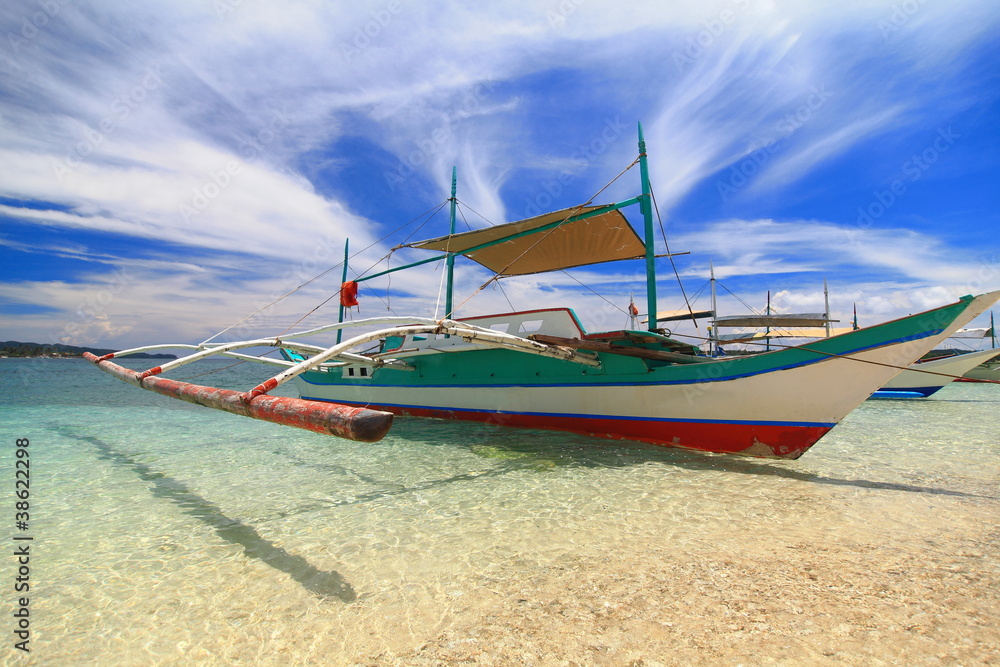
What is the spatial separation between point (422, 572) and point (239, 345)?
6.64 meters

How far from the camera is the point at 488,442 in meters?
8.37

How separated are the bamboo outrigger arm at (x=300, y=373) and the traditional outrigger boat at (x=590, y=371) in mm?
14

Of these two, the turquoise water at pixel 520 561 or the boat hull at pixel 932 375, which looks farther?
the boat hull at pixel 932 375

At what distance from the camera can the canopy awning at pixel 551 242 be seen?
367 inches

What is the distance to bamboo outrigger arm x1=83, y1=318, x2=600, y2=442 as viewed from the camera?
2650mm

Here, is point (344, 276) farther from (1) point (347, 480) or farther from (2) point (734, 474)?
Result: (2) point (734, 474)

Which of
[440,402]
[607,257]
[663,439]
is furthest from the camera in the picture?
[607,257]

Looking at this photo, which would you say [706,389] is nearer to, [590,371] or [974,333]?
[590,371]

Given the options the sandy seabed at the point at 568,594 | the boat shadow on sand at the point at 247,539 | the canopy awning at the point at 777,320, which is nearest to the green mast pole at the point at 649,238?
the sandy seabed at the point at 568,594

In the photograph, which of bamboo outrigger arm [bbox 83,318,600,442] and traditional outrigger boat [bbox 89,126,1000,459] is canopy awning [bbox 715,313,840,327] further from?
bamboo outrigger arm [bbox 83,318,600,442]

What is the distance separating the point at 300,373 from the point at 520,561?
3.72 meters

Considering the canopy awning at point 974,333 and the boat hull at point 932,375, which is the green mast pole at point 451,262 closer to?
the boat hull at point 932,375

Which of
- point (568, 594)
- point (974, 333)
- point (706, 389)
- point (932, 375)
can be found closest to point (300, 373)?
point (568, 594)

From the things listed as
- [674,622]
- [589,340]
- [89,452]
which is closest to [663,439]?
[589,340]
